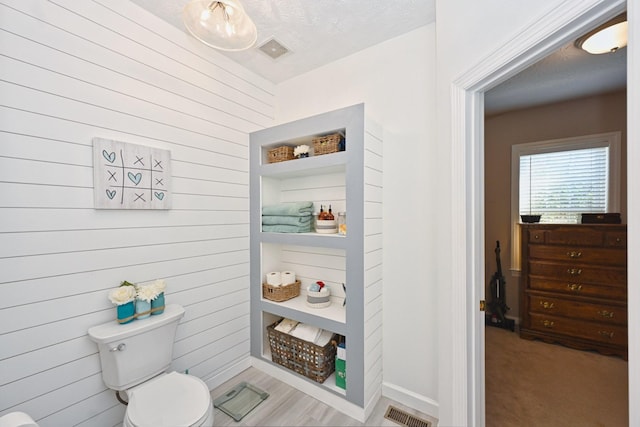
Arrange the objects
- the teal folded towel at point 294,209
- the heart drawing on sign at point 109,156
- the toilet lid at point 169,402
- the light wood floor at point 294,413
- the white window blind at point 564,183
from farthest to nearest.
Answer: the white window blind at point 564,183, the teal folded towel at point 294,209, the light wood floor at point 294,413, the heart drawing on sign at point 109,156, the toilet lid at point 169,402

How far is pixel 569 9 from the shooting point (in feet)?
2.65

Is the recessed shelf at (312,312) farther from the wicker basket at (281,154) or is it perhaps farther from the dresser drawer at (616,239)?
the dresser drawer at (616,239)

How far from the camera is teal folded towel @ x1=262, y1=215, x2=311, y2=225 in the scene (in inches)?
80.0

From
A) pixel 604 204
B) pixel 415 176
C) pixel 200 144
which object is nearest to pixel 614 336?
pixel 604 204

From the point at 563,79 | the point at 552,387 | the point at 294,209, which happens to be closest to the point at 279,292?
the point at 294,209

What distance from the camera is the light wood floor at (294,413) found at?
1.68 m

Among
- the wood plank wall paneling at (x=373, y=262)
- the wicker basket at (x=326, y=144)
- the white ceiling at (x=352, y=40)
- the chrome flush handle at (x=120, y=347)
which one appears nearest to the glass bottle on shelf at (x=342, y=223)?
the wood plank wall paneling at (x=373, y=262)

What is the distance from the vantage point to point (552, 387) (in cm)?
201

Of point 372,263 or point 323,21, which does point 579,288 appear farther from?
point 323,21

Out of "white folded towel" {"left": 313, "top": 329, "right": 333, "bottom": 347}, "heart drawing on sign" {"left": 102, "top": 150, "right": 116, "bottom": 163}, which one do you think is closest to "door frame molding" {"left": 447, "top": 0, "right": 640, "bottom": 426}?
"white folded towel" {"left": 313, "top": 329, "right": 333, "bottom": 347}

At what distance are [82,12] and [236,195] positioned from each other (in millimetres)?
1337

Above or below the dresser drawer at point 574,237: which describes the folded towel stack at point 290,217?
above

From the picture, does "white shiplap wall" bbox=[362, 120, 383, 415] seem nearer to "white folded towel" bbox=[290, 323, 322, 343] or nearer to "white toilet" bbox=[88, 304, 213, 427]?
"white folded towel" bbox=[290, 323, 322, 343]

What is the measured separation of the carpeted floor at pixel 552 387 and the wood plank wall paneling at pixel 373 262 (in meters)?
0.78
